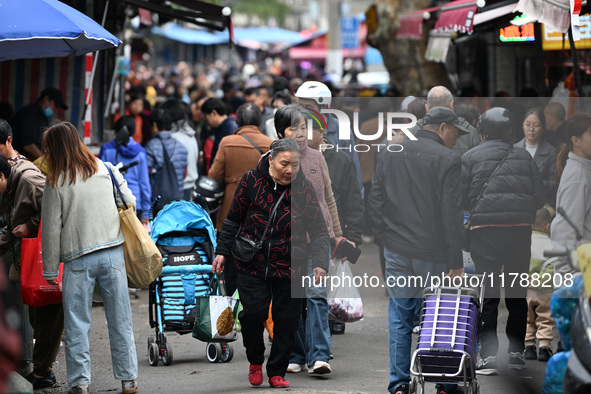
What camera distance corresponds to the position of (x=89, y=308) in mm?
6355

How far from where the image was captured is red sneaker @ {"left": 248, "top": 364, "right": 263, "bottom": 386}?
6.70 metres

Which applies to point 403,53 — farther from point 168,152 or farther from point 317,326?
point 317,326

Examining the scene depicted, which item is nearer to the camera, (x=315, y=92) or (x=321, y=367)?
(x=321, y=367)

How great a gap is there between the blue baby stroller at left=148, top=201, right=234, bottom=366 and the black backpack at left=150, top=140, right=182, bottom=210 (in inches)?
116

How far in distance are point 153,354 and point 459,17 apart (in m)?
5.64

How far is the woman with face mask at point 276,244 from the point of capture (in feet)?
21.5

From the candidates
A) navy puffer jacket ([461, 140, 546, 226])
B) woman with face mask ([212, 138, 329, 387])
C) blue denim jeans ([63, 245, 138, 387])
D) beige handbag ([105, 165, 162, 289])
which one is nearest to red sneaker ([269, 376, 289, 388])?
woman with face mask ([212, 138, 329, 387])

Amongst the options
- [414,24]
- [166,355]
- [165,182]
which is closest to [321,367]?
[166,355]

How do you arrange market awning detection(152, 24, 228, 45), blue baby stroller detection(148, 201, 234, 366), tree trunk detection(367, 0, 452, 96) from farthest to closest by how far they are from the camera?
market awning detection(152, 24, 228, 45) → tree trunk detection(367, 0, 452, 96) → blue baby stroller detection(148, 201, 234, 366)

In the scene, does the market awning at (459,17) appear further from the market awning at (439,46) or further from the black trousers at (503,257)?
the black trousers at (503,257)

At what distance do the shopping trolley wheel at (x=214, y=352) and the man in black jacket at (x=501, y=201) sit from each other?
235 centimetres

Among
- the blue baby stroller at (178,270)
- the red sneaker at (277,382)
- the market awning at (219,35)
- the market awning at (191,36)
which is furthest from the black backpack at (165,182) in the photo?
the market awning at (191,36)

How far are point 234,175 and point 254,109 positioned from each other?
0.74 meters

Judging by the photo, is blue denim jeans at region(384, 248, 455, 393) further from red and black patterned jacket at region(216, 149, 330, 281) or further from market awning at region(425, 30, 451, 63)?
market awning at region(425, 30, 451, 63)
